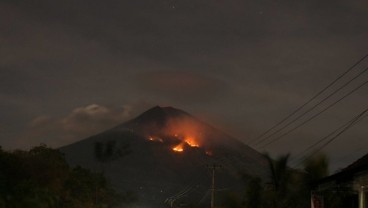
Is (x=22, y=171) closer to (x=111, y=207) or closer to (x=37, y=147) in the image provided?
(x=37, y=147)

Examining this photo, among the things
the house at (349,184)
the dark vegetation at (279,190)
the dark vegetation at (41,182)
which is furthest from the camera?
the dark vegetation at (41,182)

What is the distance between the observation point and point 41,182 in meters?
52.5

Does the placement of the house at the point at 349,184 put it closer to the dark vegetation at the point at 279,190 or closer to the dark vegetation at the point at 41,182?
the dark vegetation at the point at 279,190

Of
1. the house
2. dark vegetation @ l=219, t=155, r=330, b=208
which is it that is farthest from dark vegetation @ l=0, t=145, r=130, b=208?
the house

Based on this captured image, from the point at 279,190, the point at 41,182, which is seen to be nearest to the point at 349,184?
the point at 279,190

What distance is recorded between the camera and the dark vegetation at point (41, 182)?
146ft

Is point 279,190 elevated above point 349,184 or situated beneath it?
elevated above

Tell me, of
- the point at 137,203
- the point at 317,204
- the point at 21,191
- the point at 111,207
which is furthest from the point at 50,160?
the point at 137,203

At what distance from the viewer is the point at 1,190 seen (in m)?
44.1

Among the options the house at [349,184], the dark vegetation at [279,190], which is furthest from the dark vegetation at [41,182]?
the house at [349,184]

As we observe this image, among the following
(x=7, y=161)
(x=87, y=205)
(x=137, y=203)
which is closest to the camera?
(x=7, y=161)

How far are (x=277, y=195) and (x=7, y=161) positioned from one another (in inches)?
875

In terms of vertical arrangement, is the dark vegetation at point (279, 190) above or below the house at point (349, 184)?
above

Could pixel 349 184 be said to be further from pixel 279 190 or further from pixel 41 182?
pixel 41 182
